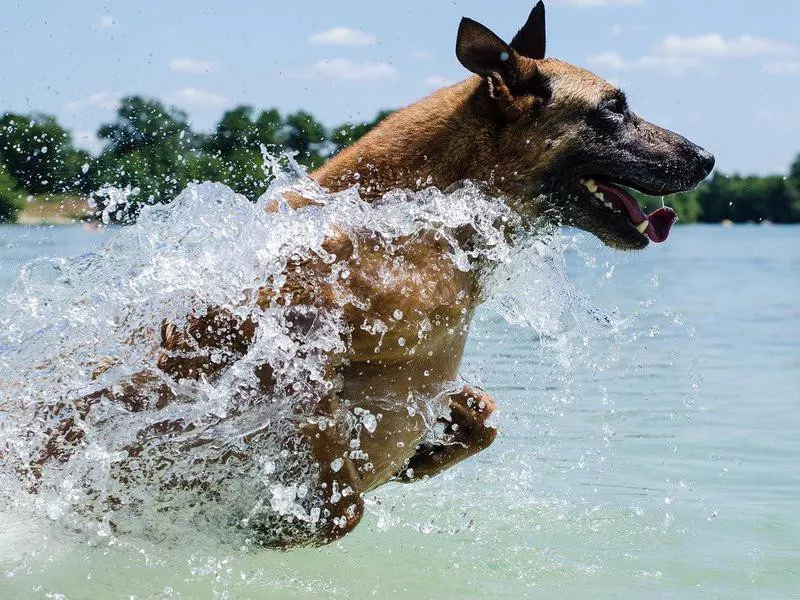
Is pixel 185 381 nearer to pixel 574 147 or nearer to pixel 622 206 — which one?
pixel 574 147

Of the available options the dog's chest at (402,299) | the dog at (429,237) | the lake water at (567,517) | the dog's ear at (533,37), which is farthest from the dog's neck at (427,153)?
the lake water at (567,517)

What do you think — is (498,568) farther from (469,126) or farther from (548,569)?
(469,126)

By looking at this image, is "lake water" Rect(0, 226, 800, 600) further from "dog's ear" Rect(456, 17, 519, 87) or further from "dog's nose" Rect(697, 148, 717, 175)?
"dog's ear" Rect(456, 17, 519, 87)

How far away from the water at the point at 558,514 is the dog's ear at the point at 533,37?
94 cm

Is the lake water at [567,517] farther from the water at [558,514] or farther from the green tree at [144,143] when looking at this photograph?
the green tree at [144,143]

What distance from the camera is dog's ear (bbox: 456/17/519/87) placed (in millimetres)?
4852

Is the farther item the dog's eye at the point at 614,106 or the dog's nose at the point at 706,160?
the dog's nose at the point at 706,160

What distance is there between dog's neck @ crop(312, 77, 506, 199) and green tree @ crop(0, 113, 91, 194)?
280 centimetres

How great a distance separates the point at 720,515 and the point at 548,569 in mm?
1628

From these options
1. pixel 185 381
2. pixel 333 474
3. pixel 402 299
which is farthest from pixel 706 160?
pixel 185 381

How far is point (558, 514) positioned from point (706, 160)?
2.53 m

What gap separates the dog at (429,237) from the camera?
4.65 m

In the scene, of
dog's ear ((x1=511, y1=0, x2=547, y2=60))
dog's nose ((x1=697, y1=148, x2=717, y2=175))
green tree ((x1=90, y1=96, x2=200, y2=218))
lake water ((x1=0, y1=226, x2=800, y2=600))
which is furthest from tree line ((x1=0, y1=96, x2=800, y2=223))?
dog's nose ((x1=697, y1=148, x2=717, y2=175))

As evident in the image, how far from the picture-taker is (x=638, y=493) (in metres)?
7.32
